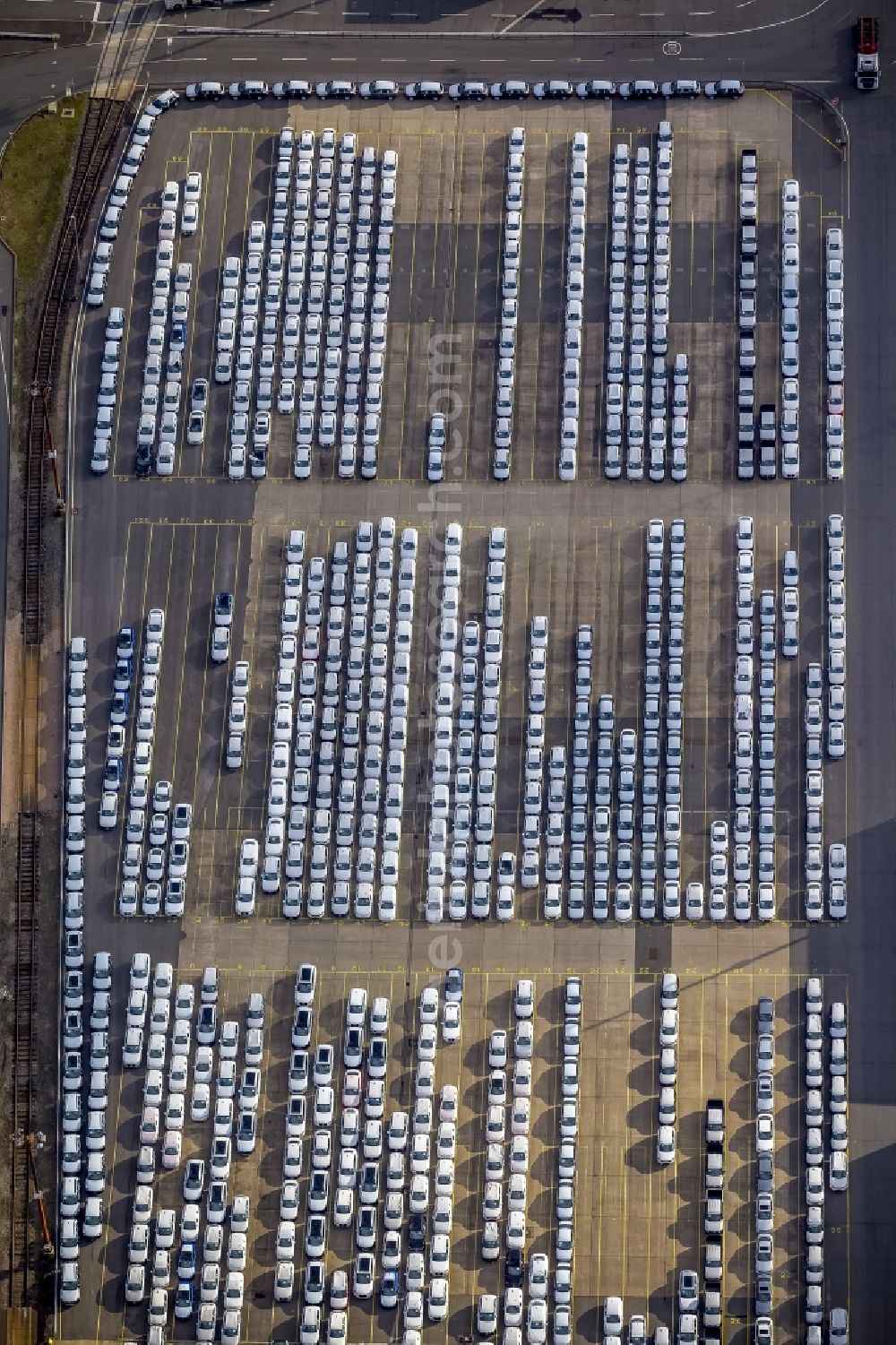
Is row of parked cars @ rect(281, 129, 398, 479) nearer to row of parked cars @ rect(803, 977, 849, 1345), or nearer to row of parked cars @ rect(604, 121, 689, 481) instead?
row of parked cars @ rect(604, 121, 689, 481)

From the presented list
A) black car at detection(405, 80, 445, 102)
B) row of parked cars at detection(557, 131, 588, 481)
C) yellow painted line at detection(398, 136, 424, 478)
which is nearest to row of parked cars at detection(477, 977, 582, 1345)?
row of parked cars at detection(557, 131, 588, 481)

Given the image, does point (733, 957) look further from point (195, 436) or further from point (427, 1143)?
point (195, 436)

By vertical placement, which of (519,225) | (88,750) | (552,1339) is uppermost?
(519,225)

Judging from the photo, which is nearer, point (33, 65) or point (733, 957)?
point (733, 957)

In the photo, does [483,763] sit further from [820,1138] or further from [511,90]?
[511,90]

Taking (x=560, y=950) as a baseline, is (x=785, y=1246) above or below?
below

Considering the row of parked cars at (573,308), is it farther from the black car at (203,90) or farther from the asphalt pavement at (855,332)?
the black car at (203,90)

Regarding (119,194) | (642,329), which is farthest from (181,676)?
(642,329)

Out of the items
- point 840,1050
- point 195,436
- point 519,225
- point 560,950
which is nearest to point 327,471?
point 195,436
